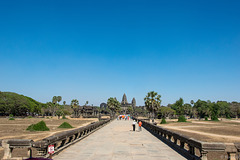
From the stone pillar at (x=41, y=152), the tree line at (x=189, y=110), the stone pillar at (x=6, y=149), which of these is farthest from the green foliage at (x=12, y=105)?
the stone pillar at (x=41, y=152)

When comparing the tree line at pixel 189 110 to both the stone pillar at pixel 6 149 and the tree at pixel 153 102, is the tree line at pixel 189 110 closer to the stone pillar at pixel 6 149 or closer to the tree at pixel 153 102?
the tree at pixel 153 102

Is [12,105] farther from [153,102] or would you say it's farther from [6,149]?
[6,149]

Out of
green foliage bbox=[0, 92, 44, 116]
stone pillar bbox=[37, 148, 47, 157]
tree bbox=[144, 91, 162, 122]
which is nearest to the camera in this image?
stone pillar bbox=[37, 148, 47, 157]

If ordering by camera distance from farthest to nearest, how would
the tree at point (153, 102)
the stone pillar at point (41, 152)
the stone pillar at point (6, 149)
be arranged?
the tree at point (153, 102), the stone pillar at point (41, 152), the stone pillar at point (6, 149)

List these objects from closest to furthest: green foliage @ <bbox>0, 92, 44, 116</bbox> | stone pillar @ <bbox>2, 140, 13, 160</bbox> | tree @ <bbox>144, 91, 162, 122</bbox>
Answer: stone pillar @ <bbox>2, 140, 13, 160</bbox> < tree @ <bbox>144, 91, 162, 122</bbox> < green foliage @ <bbox>0, 92, 44, 116</bbox>

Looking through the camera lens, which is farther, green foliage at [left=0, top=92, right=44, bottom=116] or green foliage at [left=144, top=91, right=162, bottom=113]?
green foliage at [left=0, top=92, right=44, bottom=116]

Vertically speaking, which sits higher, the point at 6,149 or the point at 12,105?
the point at 12,105

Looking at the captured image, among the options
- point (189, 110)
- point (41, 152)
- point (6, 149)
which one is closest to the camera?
point (6, 149)

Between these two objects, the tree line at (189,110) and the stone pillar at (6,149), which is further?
the tree line at (189,110)

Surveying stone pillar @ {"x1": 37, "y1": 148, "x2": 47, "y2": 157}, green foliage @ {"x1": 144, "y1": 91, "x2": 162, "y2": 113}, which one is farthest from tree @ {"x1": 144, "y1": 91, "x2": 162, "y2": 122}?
stone pillar @ {"x1": 37, "y1": 148, "x2": 47, "y2": 157}

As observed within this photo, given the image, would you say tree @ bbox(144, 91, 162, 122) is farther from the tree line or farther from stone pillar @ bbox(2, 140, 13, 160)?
stone pillar @ bbox(2, 140, 13, 160)

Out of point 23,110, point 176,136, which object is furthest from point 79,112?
point 176,136

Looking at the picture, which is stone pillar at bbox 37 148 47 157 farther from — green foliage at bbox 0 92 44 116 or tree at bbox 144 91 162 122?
green foliage at bbox 0 92 44 116

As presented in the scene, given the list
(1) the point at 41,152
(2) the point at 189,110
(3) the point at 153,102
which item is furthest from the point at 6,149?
(2) the point at 189,110
